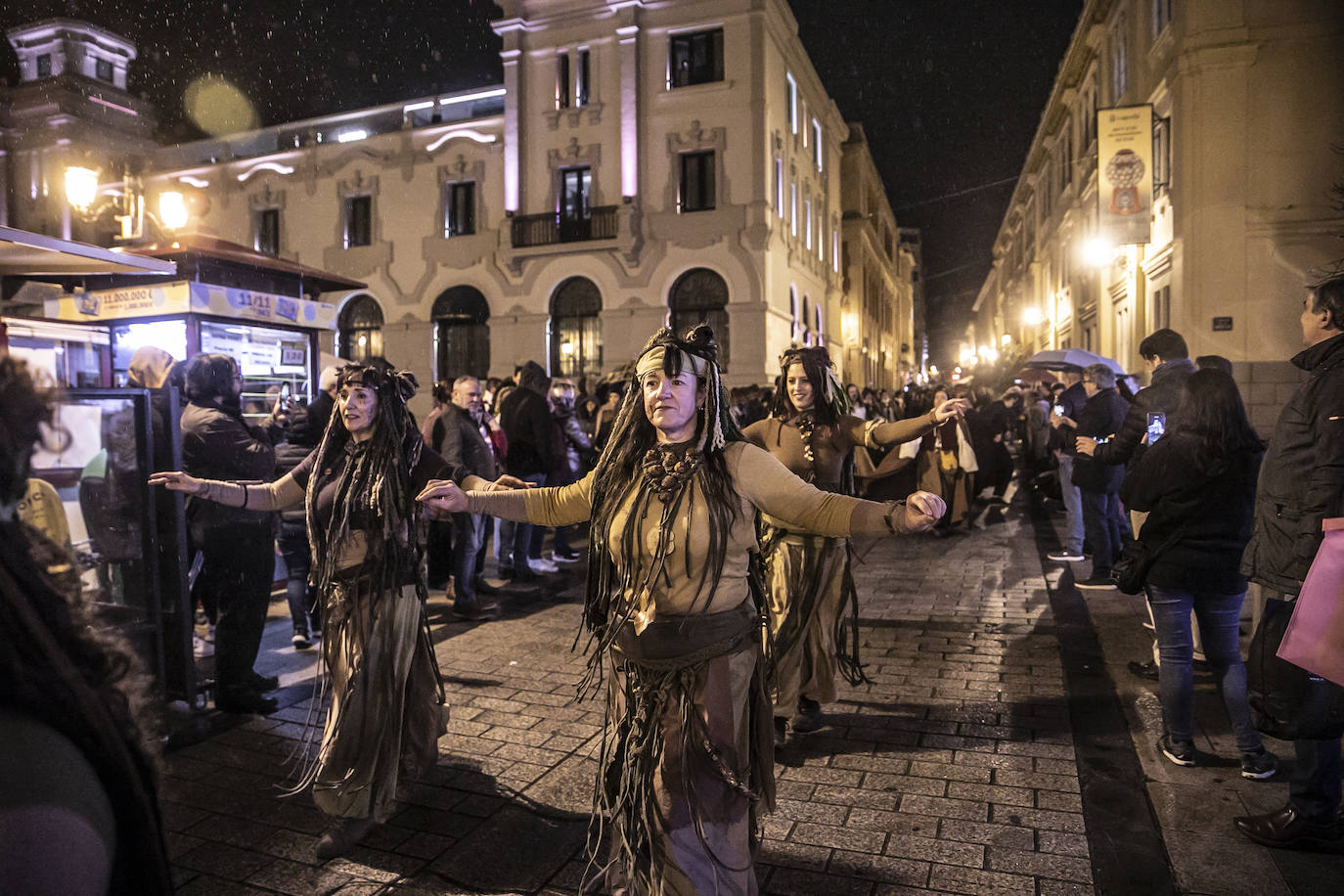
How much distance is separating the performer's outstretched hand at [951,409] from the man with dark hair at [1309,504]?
122 cm

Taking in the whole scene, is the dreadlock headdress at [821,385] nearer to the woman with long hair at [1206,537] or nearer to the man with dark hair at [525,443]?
the woman with long hair at [1206,537]

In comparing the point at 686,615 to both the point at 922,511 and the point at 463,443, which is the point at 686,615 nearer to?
the point at 922,511

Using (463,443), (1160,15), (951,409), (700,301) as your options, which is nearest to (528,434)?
(463,443)

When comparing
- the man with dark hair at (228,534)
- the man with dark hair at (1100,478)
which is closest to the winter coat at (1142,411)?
the man with dark hair at (1100,478)

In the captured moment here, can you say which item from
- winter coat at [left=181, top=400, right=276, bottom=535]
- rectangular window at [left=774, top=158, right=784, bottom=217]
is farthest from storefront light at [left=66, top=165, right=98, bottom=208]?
rectangular window at [left=774, top=158, right=784, bottom=217]

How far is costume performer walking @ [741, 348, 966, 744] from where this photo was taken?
14.9 feet

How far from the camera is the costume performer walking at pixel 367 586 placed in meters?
3.55

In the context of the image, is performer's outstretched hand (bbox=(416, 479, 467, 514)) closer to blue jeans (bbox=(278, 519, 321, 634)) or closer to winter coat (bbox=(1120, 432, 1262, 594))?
winter coat (bbox=(1120, 432, 1262, 594))

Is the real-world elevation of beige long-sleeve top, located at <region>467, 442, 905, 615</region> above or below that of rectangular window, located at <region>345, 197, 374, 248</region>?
below

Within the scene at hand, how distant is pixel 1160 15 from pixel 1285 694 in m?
Answer: 17.6

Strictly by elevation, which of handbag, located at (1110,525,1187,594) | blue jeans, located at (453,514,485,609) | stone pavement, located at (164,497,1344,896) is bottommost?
stone pavement, located at (164,497,1344,896)

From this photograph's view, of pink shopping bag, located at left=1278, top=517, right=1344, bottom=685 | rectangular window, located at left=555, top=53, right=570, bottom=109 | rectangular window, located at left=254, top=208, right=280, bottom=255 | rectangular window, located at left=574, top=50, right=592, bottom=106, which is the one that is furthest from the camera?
rectangular window, located at left=254, top=208, right=280, bottom=255

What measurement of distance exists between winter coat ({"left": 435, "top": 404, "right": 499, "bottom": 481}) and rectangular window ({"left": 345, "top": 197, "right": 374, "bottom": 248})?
71.6 feet

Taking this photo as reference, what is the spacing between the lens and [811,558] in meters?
4.59
